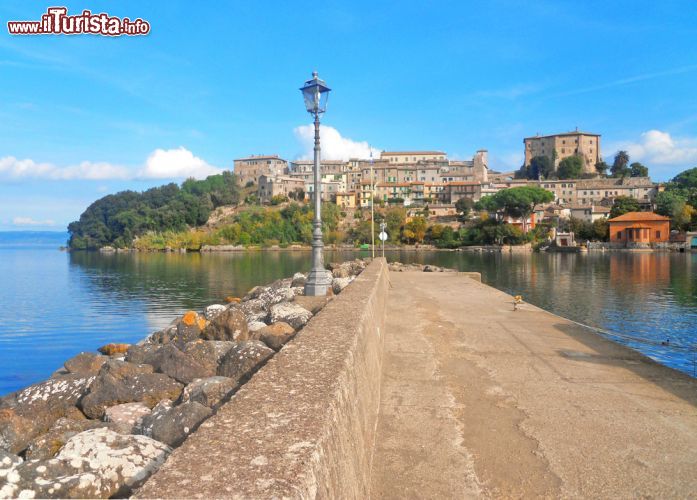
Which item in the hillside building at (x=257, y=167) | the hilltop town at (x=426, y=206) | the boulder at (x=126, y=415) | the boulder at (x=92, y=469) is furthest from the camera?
the hillside building at (x=257, y=167)

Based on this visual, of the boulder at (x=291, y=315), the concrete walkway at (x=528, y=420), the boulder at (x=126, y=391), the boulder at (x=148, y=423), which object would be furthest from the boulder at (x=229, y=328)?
the boulder at (x=148, y=423)

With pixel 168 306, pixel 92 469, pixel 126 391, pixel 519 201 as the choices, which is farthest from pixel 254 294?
pixel 519 201

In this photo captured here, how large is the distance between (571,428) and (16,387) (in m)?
14.1

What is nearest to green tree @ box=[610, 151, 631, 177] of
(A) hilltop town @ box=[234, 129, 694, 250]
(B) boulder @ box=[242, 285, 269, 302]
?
(A) hilltop town @ box=[234, 129, 694, 250]

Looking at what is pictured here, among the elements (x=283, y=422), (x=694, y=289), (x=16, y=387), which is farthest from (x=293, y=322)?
(x=694, y=289)

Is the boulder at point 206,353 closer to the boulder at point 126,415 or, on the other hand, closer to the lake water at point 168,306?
the boulder at point 126,415

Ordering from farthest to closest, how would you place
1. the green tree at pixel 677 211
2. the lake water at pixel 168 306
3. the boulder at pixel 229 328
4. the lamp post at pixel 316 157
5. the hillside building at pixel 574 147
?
1. the hillside building at pixel 574 147
2. the green tree at pixel 677 211
3. the lake water at pixel 168 306
4. the lamp post at pixel 316 157
5. the boulder at pixel 229 328

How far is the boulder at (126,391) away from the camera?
21.4ft

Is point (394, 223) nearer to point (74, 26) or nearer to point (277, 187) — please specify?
point (277, 187)

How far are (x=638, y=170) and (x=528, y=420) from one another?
513 feet

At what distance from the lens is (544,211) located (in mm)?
117438

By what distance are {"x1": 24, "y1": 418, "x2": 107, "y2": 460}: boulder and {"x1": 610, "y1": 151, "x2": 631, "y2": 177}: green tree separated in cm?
15899

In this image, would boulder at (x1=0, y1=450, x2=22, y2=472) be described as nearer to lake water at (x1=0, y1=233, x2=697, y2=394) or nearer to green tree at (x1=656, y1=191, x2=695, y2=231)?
lake water at (x1=0, y1=233, x2=697, y2=394)

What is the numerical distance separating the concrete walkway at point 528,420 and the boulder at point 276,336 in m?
1.65
